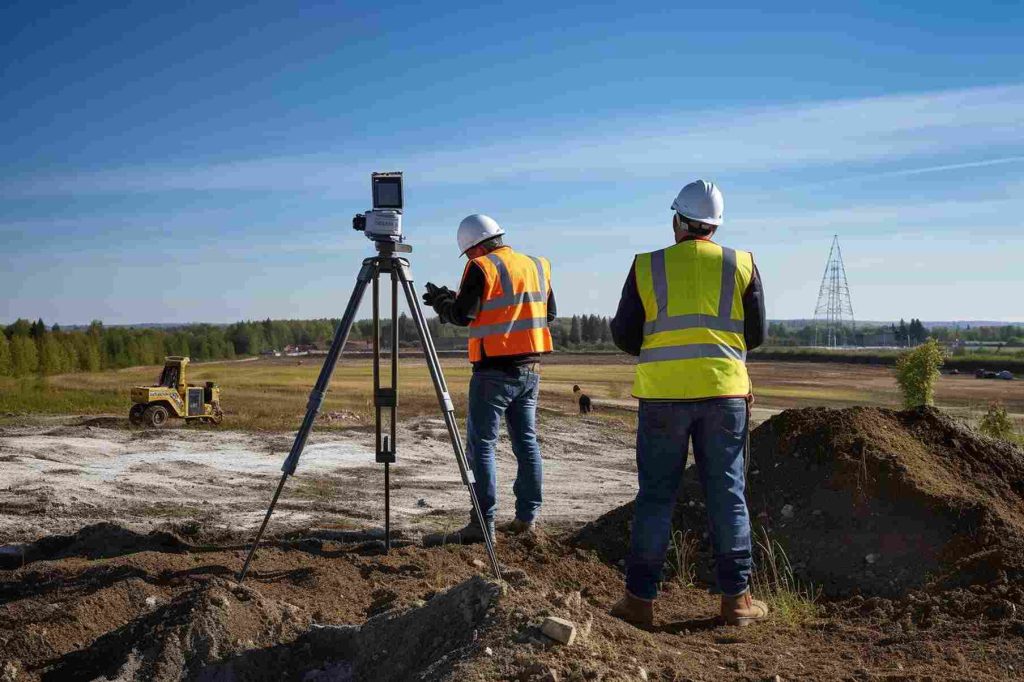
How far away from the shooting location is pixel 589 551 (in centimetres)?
705

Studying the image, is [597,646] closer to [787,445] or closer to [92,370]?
[787,445]

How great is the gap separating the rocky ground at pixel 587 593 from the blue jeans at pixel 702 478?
40cm

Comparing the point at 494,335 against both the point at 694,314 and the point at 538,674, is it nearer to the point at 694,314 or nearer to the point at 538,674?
the point at 694,314

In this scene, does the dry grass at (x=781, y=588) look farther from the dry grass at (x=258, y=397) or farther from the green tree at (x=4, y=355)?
the green tree at (x=4, y=355)

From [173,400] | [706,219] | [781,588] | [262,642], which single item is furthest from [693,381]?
[173,400]

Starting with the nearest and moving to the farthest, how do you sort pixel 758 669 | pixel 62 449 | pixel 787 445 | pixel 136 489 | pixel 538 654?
pixel 538 654 → pixel 758 669 → pixel 787 445 → pixel 136 489 → pixel 62 449

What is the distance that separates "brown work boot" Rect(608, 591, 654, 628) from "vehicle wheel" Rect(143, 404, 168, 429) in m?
16.3

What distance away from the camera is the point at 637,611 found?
16.9 feet

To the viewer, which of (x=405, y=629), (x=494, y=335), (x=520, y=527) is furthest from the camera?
(x=520, y=527)

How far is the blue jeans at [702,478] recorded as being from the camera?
4996mm

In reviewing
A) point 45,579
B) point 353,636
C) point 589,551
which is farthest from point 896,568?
point 45,579

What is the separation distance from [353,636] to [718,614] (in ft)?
7.80

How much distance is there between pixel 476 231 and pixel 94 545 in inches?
151

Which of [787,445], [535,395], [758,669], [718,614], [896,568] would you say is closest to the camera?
[758,669]
